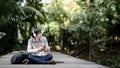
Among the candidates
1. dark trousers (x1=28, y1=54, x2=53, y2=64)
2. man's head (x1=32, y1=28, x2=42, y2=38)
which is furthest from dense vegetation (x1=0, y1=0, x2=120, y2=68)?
man's head (x1=32, y1=28, x2=42, y2=38)

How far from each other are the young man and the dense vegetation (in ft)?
18.0

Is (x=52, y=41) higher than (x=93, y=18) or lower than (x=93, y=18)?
lower

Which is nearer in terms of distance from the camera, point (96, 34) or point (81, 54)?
point (96, 34)

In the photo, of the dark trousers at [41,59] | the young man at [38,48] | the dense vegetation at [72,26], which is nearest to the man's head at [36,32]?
the young man at [38,48]

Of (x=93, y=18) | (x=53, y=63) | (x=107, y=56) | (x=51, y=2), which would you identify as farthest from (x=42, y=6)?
(x=53, y=63)

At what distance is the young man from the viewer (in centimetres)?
968

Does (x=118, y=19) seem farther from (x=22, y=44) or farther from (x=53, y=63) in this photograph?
(x=22, y=44)

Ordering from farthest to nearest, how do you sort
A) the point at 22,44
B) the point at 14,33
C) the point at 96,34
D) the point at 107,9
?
the point at 22,44 < the point at 14,33 < the point at 96,34 < the point at 107,9

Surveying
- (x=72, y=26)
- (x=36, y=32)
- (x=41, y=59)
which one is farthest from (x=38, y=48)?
(x=72, y=26)

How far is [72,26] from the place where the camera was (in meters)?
19.5

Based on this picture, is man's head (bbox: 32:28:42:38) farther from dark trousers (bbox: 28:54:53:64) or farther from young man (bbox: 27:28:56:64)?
dark trousers (bbox: 28:54:53:64)

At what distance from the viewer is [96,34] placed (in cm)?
1836

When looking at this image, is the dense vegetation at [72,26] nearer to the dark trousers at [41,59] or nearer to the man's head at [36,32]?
the dark trousers at [41,59]

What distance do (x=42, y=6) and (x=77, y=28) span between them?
30.9 ft
